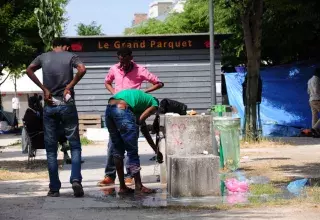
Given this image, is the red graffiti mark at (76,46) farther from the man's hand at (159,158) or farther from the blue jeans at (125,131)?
the blue jeans at (125,131)

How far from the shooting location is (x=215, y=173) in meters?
8.73

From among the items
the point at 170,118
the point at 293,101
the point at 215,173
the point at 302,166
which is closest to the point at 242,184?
the point at 215,173

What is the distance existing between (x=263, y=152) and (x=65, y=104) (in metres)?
7.33

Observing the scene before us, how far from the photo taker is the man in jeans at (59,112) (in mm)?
9070

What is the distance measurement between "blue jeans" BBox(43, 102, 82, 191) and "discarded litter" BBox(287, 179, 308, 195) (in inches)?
105

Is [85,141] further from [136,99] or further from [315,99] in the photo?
[136,99]

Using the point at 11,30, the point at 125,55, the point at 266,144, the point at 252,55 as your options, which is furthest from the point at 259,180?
the point at 252,55

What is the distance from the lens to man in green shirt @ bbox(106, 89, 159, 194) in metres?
9.05

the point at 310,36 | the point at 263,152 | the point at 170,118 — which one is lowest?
the point at 263,152

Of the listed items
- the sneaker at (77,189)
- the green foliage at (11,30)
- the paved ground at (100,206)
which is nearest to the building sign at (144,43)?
the green foliage at (11,30)

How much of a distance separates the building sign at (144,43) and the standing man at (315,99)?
4.47m

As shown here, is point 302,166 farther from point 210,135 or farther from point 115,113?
point 115,113

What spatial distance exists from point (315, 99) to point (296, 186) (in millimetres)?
11608

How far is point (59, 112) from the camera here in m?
9.07
